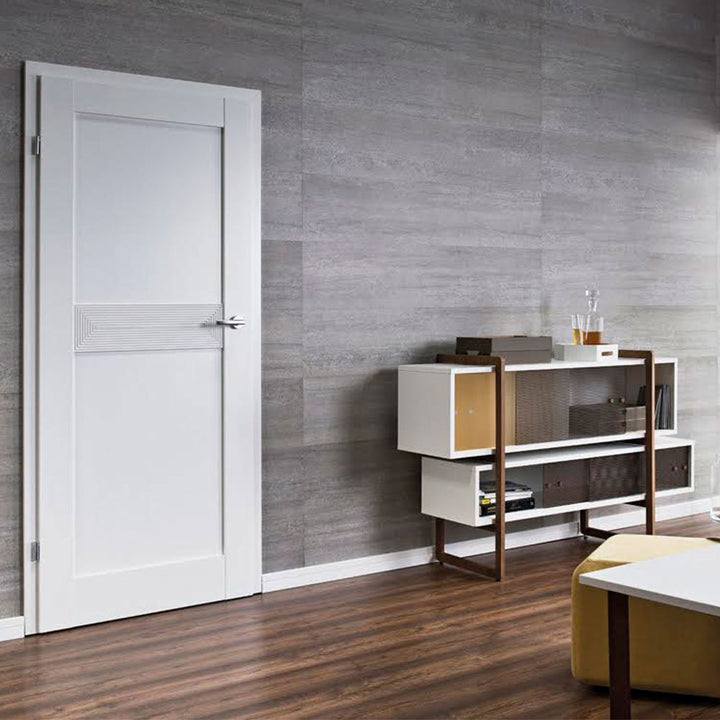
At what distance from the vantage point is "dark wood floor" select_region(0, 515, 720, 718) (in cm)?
309

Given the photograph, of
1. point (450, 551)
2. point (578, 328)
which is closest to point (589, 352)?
point (578, 328)

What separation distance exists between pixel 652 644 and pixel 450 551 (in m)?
1.90

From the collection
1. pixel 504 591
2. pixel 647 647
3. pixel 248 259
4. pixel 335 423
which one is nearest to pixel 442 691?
pixel 647 647

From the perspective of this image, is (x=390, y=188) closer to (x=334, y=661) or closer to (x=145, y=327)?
(x=145, y=327)

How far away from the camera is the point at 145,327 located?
158 inches

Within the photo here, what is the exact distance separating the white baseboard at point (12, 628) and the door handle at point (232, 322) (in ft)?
4.51

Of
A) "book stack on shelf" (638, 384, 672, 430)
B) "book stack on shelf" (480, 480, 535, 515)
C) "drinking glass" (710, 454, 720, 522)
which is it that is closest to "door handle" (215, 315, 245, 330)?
"book stack on shelf" (480, 480, 535, 515)

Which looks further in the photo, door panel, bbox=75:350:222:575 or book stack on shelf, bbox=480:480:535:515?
book stack on shelf, bbox=480:480:535:515

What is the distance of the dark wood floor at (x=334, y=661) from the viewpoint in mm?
3086

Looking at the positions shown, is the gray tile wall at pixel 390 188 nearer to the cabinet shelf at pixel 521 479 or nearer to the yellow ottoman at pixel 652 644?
the cabinet shelf at pixel 521 479

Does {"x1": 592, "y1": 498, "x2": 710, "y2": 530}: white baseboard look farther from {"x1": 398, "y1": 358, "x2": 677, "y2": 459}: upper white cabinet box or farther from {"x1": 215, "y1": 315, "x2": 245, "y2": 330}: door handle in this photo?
{"x1": 215, "y1": 315, "x2": 245, "y2": 330}: door handle

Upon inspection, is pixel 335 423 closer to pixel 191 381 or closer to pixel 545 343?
pixel 191 381

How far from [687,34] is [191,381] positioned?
371 centimetres

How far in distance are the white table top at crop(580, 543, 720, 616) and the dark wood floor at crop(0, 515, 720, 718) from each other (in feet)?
2.27
